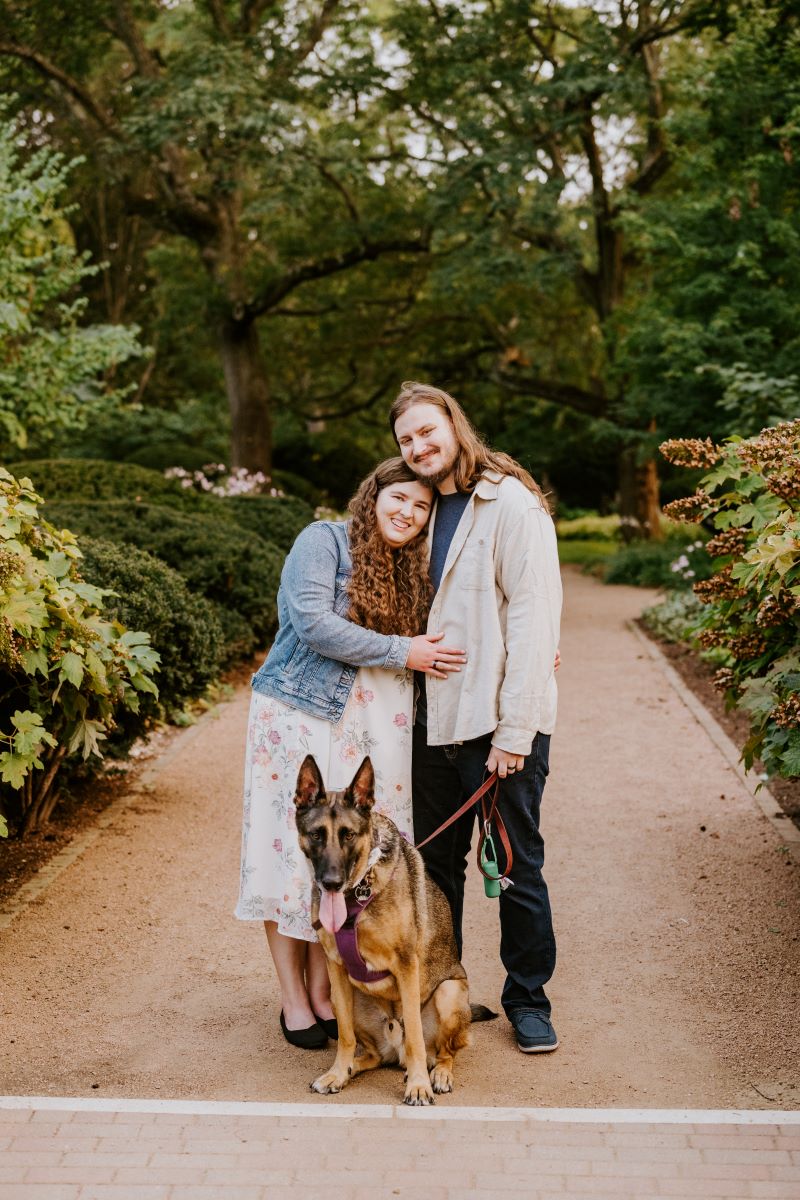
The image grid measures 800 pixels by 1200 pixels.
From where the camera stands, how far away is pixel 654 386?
17.7 meters

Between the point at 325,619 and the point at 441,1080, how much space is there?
158 centimetres

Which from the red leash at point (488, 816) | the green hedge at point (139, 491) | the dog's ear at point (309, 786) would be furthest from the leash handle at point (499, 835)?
the green hedge at point (139, 491)

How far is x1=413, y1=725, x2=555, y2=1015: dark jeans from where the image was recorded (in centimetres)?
441

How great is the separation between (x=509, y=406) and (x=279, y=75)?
1239 centimetres

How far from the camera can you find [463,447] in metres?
4.34

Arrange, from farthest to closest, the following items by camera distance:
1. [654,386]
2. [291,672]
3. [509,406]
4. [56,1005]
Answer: [509,406] < [654,386] < [56,1005] < [291,672]

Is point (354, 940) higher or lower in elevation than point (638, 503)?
higher

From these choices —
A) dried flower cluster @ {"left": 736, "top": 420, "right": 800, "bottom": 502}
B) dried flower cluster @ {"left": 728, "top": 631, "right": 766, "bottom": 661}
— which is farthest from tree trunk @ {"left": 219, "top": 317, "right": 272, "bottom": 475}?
dried flower cluster @ {"left": 736, "top": 420, "right": 800, "bottom": 502}

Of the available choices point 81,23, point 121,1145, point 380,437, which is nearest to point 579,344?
point 380,437

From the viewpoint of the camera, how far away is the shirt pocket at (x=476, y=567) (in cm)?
428

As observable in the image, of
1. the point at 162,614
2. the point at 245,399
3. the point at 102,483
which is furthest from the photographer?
the point at 245,399

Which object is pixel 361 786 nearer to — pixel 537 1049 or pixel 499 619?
pixel 499 619

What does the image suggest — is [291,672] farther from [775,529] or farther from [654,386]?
[654,386]

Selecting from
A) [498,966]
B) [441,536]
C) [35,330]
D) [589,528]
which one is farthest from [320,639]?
[589,528]
